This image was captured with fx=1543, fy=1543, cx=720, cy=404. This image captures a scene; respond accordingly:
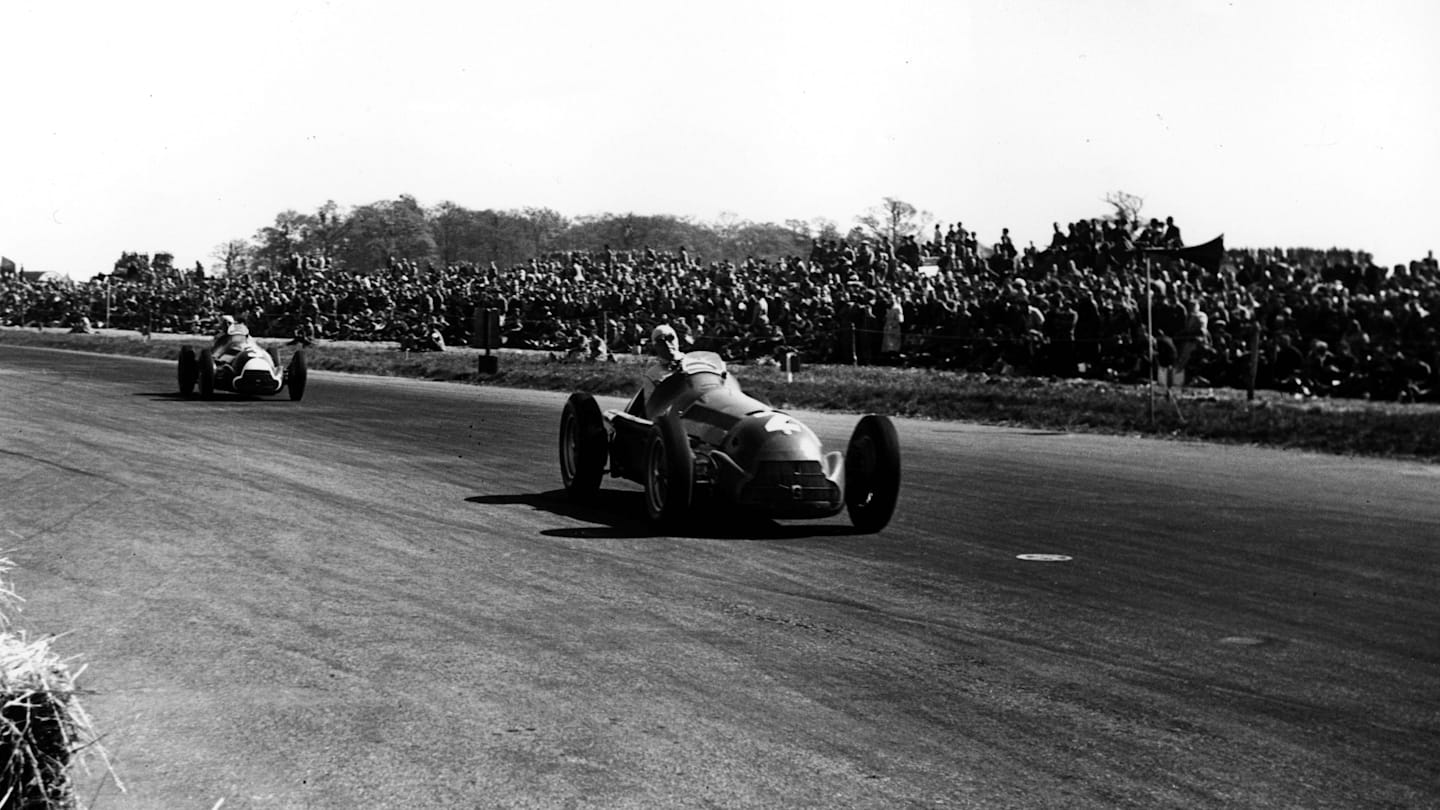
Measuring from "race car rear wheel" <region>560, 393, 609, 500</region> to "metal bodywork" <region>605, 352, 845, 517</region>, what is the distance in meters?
0.61

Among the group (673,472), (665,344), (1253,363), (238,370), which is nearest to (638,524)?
(673,472)

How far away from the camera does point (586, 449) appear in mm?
12109

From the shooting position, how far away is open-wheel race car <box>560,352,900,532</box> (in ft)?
34.0

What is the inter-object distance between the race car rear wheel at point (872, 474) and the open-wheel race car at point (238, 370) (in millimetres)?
14391

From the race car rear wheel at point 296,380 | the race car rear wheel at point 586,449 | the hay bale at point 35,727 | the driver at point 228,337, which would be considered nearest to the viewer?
the hay bale at point 35,727

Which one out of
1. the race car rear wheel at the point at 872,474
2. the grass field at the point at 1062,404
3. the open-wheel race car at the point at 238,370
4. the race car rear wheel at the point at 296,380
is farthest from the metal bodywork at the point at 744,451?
the open-wheel race car at the point at 238,370

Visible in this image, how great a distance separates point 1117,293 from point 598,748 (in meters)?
21.1

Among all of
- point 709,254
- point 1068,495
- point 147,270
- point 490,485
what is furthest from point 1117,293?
point 709,254

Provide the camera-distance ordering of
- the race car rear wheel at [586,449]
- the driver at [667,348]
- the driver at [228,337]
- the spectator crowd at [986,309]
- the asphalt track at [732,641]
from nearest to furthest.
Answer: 1. the asphalt track at [732,641]
2. the driver at [667,348]
3. the race car rear wheel at [586,449]
4. the spectator crowd at [986,309]
5. the driver at [228,337]

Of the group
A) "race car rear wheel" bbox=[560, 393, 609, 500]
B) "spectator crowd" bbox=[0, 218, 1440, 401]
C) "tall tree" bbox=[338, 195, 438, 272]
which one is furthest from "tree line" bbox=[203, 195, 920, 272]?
"race car rear wheel" bbox=[560, 393, 609, 500]

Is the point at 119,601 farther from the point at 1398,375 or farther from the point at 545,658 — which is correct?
the point at 1398,375

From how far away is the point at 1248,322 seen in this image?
22.8 m

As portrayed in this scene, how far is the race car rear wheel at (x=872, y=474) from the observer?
35.3ft

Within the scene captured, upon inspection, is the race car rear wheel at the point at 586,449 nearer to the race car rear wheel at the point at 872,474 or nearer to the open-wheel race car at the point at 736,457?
the open-wheel race car at the point at 736,457
